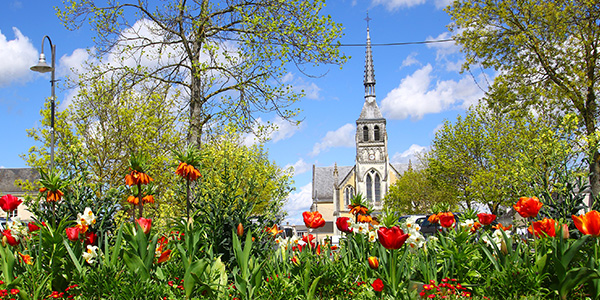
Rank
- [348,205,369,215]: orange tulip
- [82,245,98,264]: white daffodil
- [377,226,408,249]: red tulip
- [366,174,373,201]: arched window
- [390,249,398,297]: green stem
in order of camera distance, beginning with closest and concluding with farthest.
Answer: [377,226,408,249]: red tulip, [390,249,398,297]: green stem, [82,245,98,264]: white daffodil, [348,205,369,215]: orange tulip, [366,174,373,201]: arched window

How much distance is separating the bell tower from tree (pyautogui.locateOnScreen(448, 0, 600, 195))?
170 feet

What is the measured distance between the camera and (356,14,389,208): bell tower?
7162 centimetres

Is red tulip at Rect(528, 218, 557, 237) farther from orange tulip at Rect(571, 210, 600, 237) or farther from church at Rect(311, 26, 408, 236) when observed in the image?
church at Rect(311, 26, 408, 236)

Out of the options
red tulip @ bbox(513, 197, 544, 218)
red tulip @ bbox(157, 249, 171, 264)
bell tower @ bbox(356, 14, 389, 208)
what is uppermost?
bell tower @ bbox(356, 14, 389, 208)

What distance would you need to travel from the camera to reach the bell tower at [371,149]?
7162cm

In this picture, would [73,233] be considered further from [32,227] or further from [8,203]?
[8,203]

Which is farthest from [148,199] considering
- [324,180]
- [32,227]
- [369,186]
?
[324,180]

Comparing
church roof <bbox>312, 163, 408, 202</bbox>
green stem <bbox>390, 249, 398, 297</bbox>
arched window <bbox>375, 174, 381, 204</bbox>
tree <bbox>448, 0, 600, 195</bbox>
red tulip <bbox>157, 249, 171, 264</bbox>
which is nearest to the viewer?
green stem <bbox>390, 249, 398, 297</bbox>

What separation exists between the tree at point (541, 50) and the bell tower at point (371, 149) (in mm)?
51791

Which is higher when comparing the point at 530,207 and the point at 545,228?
the point at 530,207

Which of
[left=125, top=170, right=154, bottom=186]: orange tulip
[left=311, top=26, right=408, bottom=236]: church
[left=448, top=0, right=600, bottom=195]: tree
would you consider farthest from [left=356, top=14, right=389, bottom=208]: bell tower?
[left=125, top=170, right=154, bottom=186]: orange tulip

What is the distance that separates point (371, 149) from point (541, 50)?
186ft

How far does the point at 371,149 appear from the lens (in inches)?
2899

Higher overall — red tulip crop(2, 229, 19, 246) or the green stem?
red tulip crop(2, 229, 19, 246)
